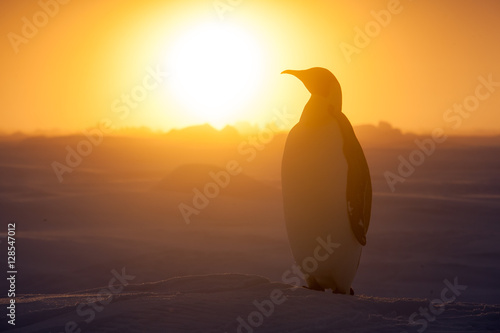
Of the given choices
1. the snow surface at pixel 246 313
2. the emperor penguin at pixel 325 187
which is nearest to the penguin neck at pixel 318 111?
the emperor penguin at pixel 325 187

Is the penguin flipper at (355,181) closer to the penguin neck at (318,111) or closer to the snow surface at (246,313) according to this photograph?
the penguin neck at (318,111)

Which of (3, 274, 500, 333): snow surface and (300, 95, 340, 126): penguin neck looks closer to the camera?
(3, 274, 500, 333): snow surface

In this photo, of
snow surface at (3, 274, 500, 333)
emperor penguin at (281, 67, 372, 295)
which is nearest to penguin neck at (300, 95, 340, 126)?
emperor penguin at (281, 67, 372, 295)

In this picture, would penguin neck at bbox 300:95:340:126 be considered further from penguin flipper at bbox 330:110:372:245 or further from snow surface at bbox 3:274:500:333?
snow surface at bbox 3:274:500:333

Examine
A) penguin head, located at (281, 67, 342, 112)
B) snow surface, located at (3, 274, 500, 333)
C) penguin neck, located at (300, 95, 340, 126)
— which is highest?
penguin head, located at (281, 67, 342, 112)

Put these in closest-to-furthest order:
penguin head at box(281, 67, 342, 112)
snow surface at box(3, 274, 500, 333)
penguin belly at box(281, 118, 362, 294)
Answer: snow surface at box(3, 274, 500, 333)
penguin belly at box(281, 118, 362, 294)
penguin head at box(281, 67, 342, 112)

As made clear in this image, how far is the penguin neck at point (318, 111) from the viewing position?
4605 millimetres

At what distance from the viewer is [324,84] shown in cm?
472

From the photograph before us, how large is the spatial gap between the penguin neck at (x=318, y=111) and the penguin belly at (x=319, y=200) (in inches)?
1.3

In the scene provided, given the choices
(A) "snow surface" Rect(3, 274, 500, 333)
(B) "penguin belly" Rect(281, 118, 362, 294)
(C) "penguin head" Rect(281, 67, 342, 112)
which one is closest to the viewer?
(A) "snow surface" Rect(3, 274, 500, 333)

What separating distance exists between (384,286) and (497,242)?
148 inches

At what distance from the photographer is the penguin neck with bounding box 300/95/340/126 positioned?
15.1ft

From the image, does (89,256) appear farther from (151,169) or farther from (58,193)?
(151,169)

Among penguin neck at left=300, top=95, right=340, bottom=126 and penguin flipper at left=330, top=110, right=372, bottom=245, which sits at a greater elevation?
penguin neck at left=300, top=95, right=340, bottom=126
